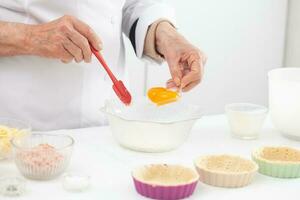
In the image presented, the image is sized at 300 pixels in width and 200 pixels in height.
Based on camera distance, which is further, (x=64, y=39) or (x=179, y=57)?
(x=179, y=57)

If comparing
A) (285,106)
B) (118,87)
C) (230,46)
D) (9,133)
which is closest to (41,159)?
(9,133)

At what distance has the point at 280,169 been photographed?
97cm

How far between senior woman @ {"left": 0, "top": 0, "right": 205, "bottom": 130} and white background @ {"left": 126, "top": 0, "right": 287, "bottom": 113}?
1.11 metres

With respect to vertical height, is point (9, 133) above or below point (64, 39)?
below

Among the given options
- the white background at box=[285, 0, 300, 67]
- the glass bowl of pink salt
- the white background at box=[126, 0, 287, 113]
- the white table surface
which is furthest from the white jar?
the white background at box=[285, 0, 300, 67]

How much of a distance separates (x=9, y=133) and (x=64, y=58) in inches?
9.6

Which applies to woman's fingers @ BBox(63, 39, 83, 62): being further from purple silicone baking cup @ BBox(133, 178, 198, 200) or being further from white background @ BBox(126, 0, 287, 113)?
white background @ BBox(126, 0, 287, 113)

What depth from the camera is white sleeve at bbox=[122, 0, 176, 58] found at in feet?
4.65

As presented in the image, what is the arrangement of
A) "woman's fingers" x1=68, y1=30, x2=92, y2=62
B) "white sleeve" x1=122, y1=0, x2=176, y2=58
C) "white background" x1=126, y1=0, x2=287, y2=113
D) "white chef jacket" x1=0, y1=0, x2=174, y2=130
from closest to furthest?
"woman's fingers" x1=68, y1=30, x2=92, y2=62, "white chef jacket" x1=0, y1=0, x2=174, y2=130, "white sleeve" x1=122, y1=0, x2=176, y2=58, "white background" x1=126, y1=0, x2=287, y2=113

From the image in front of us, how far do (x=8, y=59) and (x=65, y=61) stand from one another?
162 millimetres

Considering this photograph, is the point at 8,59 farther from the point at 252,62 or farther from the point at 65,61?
the point at 252,62

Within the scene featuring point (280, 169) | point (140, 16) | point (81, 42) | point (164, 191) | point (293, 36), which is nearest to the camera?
point (164, 191)

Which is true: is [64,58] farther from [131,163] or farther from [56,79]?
[131,163]

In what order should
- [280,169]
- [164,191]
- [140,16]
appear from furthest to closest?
[140,16] → [280,169] → [164,191]
